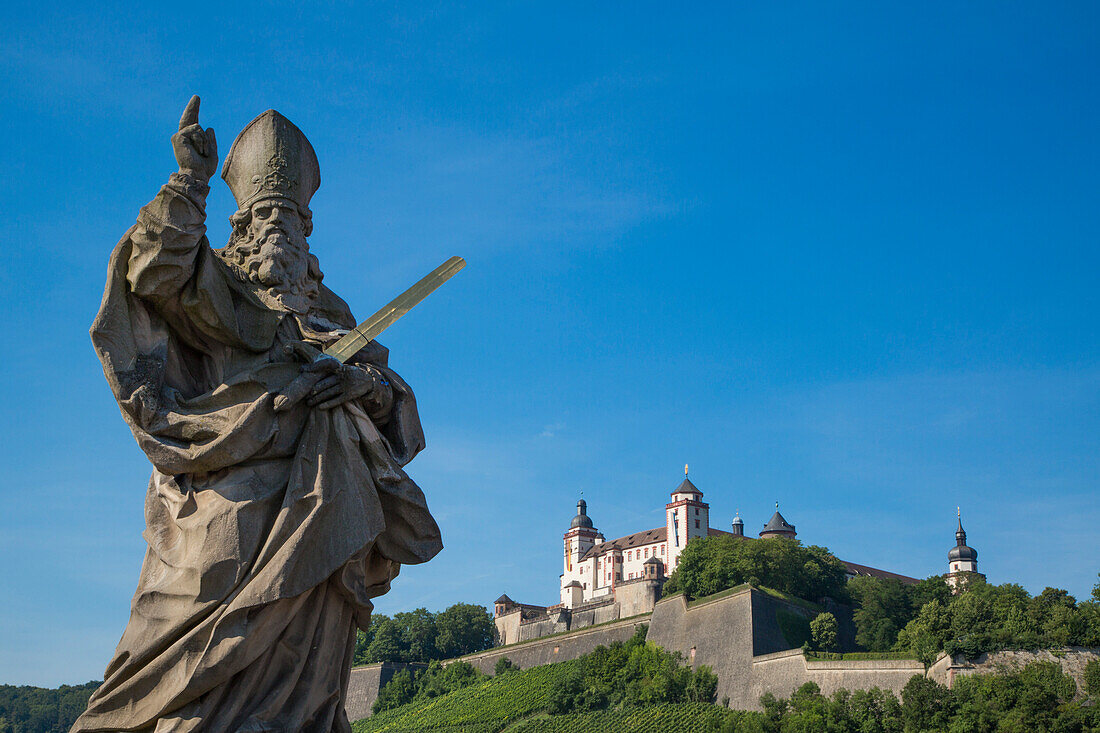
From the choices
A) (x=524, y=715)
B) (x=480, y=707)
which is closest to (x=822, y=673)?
(x=524, y=715)

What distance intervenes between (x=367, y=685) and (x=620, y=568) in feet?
88.8

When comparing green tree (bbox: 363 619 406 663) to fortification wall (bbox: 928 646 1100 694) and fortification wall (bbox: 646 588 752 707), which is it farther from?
fortification wall (bbox: 928 646 1100 694)

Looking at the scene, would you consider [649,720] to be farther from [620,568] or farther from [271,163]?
[271,163]

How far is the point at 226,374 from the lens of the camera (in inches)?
221

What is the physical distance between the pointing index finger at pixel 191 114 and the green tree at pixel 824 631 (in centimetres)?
6348

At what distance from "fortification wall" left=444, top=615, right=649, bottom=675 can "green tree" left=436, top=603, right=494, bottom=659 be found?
800 centimetres

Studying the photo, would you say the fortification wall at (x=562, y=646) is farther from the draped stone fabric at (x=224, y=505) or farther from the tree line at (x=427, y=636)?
the draped stone fabric at (x=224, y=505)

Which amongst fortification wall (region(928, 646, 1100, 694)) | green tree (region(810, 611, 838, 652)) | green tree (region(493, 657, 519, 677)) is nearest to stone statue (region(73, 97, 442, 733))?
fortification wall (region(928, 646, 1100, 694))

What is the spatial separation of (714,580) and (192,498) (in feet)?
217

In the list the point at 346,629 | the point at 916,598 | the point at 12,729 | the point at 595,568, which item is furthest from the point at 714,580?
the point at 346,629

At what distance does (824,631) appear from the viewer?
211 ft

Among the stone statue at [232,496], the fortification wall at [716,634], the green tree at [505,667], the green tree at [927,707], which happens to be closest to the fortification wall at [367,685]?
the green tree at [505,667]

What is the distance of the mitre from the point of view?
6090 millimetres

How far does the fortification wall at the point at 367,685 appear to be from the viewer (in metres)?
A: 79.6
